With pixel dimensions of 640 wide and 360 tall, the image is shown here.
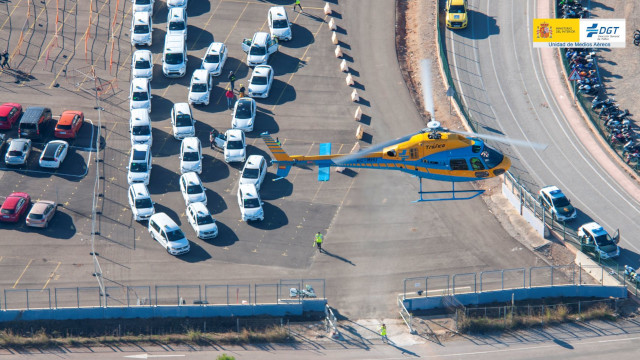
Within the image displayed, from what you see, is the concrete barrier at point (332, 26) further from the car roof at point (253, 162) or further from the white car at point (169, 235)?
the white car at point (169, 235)

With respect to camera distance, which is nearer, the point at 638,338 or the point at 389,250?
the point at 638,338

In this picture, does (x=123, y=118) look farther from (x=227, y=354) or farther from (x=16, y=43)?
(x=227, y=354)

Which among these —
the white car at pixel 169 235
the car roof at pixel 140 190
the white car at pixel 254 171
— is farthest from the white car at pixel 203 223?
the white car at pixel 254 171

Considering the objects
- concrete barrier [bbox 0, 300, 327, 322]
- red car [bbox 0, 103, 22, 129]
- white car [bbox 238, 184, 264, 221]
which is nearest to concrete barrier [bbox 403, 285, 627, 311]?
concrete barrier [bbox 0, 300, 327, 322]

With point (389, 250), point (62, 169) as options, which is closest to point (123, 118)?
point (62, 169)

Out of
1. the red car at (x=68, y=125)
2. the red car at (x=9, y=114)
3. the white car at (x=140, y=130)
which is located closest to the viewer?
the white car at (x=140, y=130)

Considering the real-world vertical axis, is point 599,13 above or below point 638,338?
above
